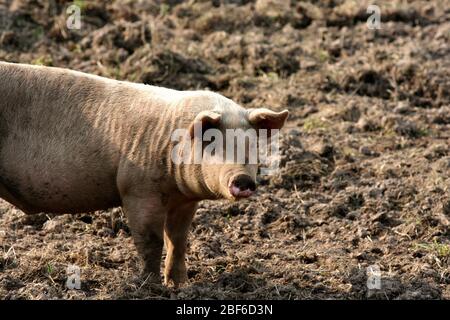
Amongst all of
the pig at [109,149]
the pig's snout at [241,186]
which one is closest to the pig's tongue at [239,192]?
the pig's snout at [241,186]

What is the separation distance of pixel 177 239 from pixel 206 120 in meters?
1.16

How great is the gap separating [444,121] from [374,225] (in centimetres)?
250

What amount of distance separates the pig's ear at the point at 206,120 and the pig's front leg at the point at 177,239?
2.86ft

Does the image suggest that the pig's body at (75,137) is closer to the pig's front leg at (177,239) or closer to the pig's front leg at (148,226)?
the pig's front leg at (148,226)

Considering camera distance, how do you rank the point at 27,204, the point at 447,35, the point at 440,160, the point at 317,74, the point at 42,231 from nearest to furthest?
1. the point at 27,204
2. the point at 42,231
3. the point at 440,160
4. the point at 317,74
5. the point at 447,35

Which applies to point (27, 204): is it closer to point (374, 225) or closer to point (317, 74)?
point (374, 225)

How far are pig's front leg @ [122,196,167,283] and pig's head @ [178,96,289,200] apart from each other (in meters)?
0.33

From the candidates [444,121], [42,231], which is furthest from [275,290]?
[444,121]

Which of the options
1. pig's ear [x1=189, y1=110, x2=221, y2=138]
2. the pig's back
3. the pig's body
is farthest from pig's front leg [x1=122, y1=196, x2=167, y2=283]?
pig's ear [x1=189, y1=110, x2=221, y2=138]

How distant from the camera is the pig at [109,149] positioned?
21.7ft

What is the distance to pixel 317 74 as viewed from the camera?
10938 millimetres

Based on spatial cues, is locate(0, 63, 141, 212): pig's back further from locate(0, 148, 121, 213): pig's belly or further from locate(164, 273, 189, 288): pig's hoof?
locate(164, 273, 189, 288): pig's hoof

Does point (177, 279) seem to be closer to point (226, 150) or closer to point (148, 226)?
point (148, 226)
